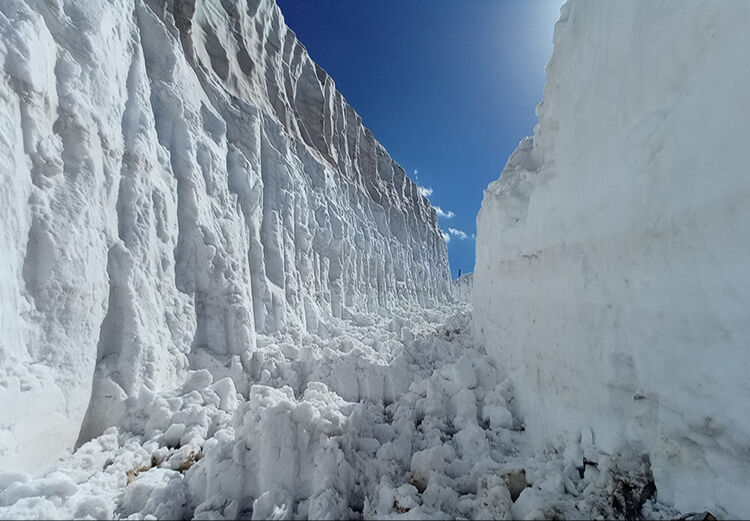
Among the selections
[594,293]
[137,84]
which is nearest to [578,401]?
[594,293]

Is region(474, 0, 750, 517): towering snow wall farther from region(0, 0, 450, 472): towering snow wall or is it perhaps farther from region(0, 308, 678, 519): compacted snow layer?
region(0, 0, 450, 472): towering snow wall

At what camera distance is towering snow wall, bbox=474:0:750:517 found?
69.4 inches

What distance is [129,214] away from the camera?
168 inches

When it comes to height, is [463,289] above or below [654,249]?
above

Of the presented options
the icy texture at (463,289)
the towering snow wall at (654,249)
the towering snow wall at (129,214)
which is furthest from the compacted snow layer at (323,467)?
the icy texture at (463,289)

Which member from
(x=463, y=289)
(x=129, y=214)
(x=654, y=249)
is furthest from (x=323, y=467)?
(x=463, y=289)

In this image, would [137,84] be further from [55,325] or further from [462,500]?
[462,500]

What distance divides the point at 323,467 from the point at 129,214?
3.91 meters

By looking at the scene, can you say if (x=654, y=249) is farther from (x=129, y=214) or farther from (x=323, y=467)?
(x=129, y=214)

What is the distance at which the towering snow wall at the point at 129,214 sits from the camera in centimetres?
300

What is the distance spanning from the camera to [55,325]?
3139mm

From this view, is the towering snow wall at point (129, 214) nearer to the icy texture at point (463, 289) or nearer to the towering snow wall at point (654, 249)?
the towering snow wall at point (654, 249)

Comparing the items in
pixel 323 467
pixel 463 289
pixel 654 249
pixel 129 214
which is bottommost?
pixel 323 467

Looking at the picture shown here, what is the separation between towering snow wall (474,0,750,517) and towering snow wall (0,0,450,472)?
14.4ft
